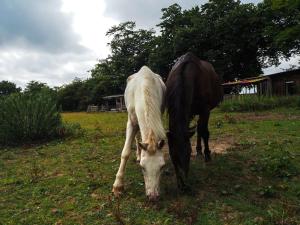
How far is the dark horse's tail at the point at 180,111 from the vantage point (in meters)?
4.95

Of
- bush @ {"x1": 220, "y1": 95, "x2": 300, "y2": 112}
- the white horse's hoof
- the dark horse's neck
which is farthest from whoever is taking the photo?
bush @ {"x1": 220, "y1": 95, "x2": 300, "y2": 112}

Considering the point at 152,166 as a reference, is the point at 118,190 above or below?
below

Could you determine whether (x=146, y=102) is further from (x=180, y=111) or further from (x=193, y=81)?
(x=193, y=81)

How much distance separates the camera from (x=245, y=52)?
38688mm

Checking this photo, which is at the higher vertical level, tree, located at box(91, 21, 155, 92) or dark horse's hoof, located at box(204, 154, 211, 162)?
tree, located at box(91, 21, 155, 92)

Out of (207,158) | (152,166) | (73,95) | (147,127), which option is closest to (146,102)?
(147,127)

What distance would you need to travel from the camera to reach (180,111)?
5.23 metres

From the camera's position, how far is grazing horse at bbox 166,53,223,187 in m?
4.97

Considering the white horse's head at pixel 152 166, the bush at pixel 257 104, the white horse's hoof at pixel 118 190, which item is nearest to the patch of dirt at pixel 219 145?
the white horse's hoof at pixel 118 190

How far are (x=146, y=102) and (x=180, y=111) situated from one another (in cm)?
52

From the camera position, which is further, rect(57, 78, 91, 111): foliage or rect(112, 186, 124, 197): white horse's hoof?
rect(57, 78, 91, 111): foliage

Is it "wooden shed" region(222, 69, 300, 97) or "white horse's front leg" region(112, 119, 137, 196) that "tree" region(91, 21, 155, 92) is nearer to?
"wooden shed" region(222, 69, 300, 97)

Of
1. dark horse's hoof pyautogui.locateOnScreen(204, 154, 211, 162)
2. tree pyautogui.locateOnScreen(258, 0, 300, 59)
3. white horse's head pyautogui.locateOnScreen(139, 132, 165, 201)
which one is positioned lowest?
dark horse's hoof pyautogui.locateOnScreen(204, 154, 211, 162)

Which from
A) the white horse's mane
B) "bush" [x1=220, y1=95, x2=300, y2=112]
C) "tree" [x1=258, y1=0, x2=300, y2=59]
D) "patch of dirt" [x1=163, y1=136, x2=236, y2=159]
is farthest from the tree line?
the white horse's mane
